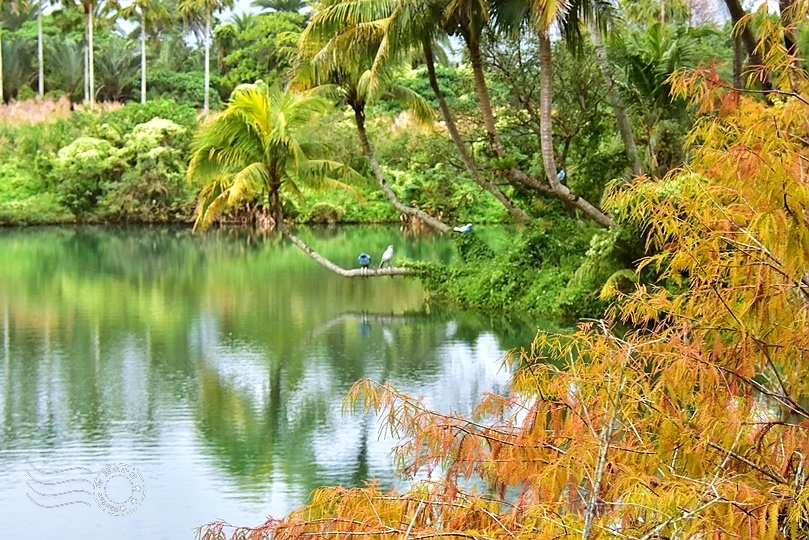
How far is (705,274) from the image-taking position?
4.25 meters

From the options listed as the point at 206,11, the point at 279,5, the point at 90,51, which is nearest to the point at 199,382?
the point at 90,51

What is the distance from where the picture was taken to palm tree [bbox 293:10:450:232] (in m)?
15.7

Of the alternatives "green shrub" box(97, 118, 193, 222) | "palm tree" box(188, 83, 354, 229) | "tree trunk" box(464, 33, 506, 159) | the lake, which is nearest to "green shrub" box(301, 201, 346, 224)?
"green shrub" box(97, 118, 193, 222)

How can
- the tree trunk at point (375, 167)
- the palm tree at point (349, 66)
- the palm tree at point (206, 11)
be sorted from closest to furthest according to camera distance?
the palm tree at point (349, 66) → the tree trunk at point (375, 167) → the palm tree at point (206, 11)

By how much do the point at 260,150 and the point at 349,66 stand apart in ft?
6.41

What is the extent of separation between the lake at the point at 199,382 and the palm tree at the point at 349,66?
3.69 m

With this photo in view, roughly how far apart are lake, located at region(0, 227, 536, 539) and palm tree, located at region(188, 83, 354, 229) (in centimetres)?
220

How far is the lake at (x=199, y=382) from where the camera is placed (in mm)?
8266

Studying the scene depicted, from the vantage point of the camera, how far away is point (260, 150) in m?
16.9

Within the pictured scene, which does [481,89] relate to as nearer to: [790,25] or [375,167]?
[375,167]

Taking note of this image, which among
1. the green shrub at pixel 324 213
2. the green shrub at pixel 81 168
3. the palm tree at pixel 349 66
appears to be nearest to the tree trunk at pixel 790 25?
the palm tree at pixel 349 66

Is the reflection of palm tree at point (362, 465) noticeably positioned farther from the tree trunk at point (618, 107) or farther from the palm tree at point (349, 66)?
the tree trunk at point (618, 107)

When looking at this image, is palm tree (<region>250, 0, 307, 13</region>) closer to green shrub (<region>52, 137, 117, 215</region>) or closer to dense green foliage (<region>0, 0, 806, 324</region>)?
dense green foliage (<region>0, 0, 806, 324</region>)

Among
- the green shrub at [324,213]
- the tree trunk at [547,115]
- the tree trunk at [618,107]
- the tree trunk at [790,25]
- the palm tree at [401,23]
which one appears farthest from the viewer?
the green shrub at [324,213]
